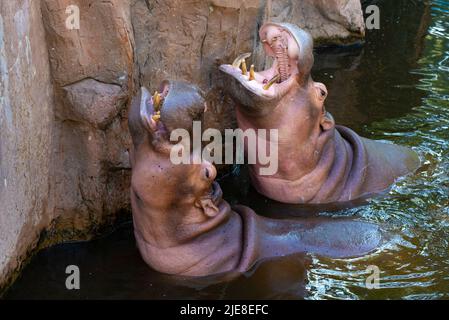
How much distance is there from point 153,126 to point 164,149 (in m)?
0.15

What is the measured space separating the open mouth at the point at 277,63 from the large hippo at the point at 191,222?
0.85m

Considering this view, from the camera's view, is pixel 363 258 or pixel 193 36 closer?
pixel 363 258

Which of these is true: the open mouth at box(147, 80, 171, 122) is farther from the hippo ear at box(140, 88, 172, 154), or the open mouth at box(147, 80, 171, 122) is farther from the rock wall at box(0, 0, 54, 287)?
the rock wall at box(0, 0, 54, 287)

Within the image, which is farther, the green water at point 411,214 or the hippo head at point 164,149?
the green water at point 411,214

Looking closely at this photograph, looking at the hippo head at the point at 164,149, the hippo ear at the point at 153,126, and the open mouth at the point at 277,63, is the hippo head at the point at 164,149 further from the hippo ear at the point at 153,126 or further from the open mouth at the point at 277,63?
the open mouth at the point at 277,63

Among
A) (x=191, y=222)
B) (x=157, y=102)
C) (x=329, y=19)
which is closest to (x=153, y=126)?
(x=157, y=102)

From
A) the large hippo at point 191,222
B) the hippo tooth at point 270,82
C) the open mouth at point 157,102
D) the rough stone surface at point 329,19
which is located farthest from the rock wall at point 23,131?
the rough stone surface at point 329,19

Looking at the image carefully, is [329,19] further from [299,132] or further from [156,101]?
[156,101]

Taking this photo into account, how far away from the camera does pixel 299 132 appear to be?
5.30 meters

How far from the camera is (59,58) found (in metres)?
4.59

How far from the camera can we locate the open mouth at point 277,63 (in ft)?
16.7
